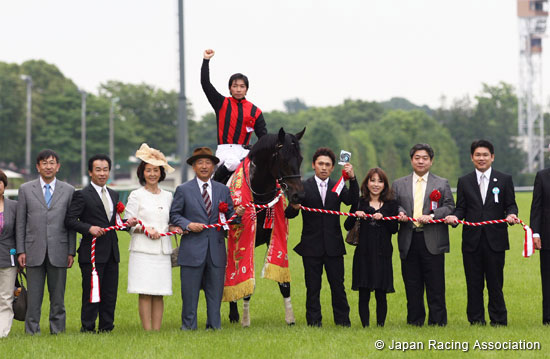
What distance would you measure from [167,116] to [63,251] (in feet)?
251

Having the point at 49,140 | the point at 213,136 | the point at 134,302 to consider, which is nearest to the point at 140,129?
the point at 49,140

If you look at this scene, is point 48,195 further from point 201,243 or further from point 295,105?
point 295,105

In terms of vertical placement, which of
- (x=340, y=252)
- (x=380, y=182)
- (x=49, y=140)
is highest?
(x=49, y=140)

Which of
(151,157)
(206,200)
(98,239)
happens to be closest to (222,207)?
(206,200)

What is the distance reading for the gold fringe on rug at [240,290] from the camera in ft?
27.3

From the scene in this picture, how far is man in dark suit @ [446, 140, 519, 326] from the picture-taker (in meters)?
8.15

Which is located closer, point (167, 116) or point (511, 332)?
point (511, 332)

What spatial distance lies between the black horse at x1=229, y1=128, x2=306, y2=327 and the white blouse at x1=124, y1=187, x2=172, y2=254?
1.07 metres

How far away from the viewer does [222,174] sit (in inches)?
359

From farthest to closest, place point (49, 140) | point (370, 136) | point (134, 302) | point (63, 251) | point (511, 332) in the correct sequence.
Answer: point (370, 136)
point (49, 140)
point (134, 302)
point (63, 251)
point (511, 332)

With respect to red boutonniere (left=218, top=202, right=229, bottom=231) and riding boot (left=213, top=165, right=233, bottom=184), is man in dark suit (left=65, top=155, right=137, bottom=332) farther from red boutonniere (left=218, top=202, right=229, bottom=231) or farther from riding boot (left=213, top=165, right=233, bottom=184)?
riding boot (left=213, top=165, right=233, bottom=184)

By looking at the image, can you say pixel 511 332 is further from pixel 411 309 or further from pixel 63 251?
pixel 63 251

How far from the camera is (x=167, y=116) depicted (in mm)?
83438

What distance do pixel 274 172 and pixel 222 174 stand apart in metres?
1.24
